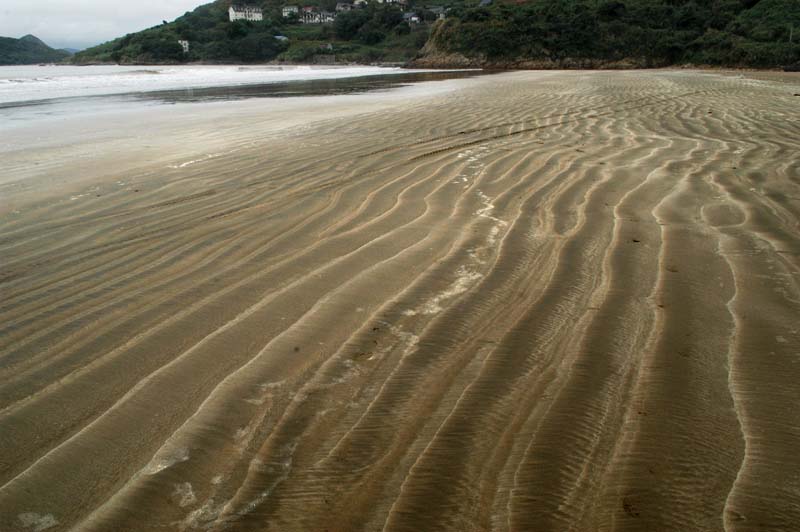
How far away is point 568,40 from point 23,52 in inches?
3561

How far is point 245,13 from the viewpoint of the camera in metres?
101

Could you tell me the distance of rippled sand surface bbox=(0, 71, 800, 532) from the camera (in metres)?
1.20

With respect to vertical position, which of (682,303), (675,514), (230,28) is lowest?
(675,514)

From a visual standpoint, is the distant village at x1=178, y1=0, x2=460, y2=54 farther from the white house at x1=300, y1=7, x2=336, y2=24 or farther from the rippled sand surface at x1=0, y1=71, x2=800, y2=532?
the rippled sand surface at x1=0, y1=71, x2=800, y2=532

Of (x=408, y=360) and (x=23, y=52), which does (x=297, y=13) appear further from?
(x=408, y=360)

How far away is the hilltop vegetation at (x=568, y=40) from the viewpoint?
37000mm

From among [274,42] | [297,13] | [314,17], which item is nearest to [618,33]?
[274,42]

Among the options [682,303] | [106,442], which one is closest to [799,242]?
[682,303]

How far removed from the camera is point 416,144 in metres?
5.73

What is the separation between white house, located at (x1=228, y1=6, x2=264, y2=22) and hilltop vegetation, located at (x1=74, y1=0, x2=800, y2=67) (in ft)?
94.4

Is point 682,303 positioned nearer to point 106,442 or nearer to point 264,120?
point 106,442

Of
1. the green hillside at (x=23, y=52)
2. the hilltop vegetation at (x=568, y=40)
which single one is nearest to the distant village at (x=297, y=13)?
the hilltop vegetation at (x=568, y=40)

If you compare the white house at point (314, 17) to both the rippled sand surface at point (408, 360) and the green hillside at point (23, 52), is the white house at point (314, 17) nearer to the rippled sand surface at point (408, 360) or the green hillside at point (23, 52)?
the green hillside at point (23, 52)

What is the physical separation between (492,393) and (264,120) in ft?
26.6
